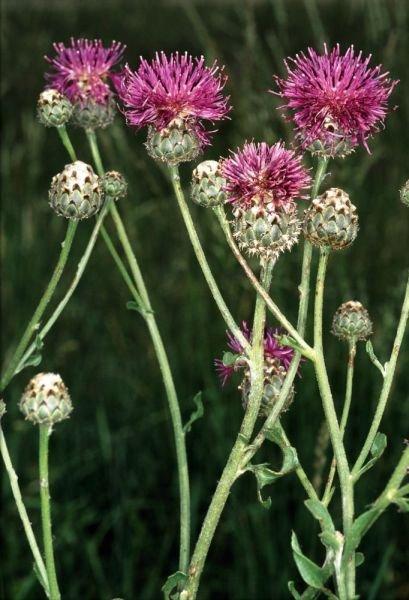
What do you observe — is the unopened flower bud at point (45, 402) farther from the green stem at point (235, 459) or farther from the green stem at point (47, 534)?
the green stem at point (235, 459)

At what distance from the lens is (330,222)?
4.47 ft

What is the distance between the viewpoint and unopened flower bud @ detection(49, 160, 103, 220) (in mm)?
1516

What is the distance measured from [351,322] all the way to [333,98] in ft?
1.28

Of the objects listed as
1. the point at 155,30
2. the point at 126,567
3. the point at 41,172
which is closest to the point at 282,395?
the point at 126,567

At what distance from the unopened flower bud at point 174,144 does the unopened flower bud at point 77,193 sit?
0.37 feet

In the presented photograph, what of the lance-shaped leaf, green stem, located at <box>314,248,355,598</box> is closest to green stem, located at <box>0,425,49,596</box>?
the lance-shaped leaf

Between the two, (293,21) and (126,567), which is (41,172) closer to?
(126,567)

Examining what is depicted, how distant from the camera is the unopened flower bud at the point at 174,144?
4.92 feet

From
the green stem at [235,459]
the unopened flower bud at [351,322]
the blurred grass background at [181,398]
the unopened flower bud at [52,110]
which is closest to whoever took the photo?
the green stem at [235,459]

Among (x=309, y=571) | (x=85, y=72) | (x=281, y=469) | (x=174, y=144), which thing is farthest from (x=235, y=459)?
(x=85, y=72)

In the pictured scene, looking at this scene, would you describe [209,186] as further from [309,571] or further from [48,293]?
[309,571]

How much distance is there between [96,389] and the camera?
323 centimetres

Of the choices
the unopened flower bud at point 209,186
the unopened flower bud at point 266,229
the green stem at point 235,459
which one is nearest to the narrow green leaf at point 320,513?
the green stem at point 235,459

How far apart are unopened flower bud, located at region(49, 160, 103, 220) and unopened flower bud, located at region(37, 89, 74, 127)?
0.19 m
